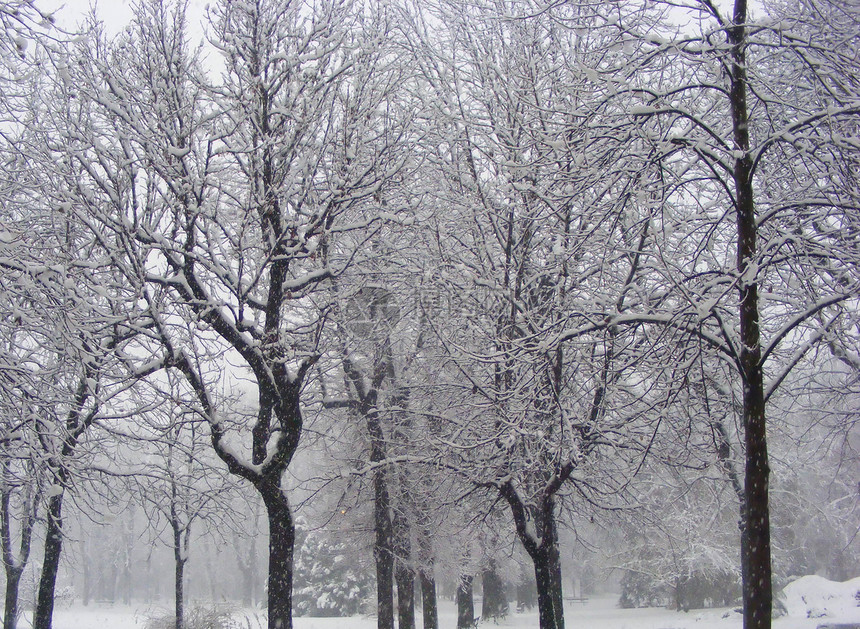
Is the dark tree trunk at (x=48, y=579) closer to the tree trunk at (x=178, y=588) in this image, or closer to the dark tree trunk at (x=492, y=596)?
the tree trunk at (x=178, y=588)

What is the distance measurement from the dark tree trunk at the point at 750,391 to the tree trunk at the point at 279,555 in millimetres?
5401

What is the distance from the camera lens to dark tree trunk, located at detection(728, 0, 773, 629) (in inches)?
208

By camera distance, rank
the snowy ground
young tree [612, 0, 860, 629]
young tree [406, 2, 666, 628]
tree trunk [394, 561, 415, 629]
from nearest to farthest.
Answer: young tree [612, 0, 860, 629], young tree [406, 2, 666, 628], tree trunk [394, 561, 415, 629], the snowy ground

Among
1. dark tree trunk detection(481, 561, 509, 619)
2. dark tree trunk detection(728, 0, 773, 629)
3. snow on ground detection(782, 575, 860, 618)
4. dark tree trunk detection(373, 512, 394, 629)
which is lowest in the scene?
dark tree trunk detection(481, 561, 509, 619)

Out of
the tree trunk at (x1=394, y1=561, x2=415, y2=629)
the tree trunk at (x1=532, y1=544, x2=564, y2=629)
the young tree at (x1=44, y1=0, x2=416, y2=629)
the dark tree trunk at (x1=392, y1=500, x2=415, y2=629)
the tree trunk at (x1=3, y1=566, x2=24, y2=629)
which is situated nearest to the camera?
the young tree at (x1=44, y1=0, x2=416, y2=629)

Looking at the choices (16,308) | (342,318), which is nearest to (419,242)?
(342,318)

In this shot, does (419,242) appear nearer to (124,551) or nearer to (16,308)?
(16,308)

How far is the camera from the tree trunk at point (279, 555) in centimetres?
841

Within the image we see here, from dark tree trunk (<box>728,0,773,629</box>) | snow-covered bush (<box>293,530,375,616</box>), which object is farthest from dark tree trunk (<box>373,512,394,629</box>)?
snow-covered bush (<box>293,530,375,616</box>)

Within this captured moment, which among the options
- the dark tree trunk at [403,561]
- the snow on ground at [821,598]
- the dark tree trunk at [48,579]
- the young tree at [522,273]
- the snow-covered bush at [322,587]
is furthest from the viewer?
the snow-covered bush at [322,587]

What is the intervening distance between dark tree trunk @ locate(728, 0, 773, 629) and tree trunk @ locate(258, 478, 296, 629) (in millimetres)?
5401

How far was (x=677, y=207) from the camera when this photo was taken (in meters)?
9.66

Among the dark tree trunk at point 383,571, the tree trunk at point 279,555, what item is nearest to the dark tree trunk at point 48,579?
the tree trunk at point 279,555

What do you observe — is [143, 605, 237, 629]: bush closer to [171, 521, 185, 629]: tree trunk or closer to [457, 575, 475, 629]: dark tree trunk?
[171, 521, 185, 629]: tree trunk
